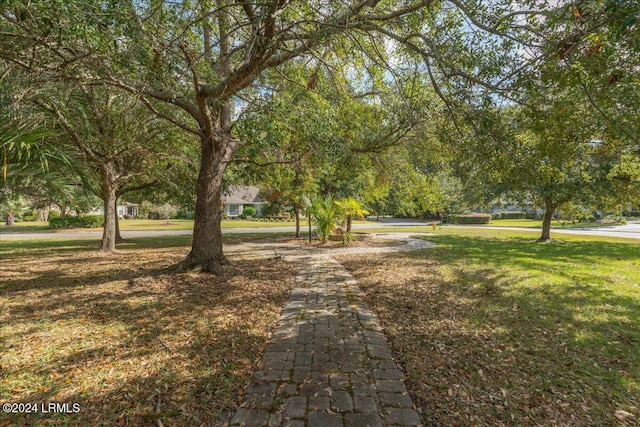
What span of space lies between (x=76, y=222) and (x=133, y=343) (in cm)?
3260

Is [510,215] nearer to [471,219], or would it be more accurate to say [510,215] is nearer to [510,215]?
[510,215]

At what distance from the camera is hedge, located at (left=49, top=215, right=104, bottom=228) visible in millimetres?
28203

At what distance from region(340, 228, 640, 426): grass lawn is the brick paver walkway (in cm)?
28

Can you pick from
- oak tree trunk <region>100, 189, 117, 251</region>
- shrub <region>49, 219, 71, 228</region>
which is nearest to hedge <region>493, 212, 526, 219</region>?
oak tree trunk <region>100, 189, 117, 251</region>

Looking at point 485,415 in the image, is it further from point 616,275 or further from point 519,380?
point 616,275

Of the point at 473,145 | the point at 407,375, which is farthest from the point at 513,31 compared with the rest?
the point at 407,375

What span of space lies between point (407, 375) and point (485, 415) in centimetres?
78

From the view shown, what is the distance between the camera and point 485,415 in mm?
2641

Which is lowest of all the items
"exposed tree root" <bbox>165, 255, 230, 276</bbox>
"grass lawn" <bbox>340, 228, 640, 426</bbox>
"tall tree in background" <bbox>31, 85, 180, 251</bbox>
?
"grass lawn" <bbox>340, 228, 640, 426</bbox>

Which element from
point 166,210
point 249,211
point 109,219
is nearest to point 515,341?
point 109,219

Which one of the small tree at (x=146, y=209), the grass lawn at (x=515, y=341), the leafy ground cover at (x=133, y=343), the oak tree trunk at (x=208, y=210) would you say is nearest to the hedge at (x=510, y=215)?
the grass lawn at (x=515, y=341)

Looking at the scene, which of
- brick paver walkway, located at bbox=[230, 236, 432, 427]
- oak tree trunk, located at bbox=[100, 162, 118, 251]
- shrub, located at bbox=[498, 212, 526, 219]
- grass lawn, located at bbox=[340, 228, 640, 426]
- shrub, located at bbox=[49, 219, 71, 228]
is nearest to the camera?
brick paver walkway, located at bbox=[230, 236, 432, 427]

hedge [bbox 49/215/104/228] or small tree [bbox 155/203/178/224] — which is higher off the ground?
small tree [bbox 155/203/178/224]

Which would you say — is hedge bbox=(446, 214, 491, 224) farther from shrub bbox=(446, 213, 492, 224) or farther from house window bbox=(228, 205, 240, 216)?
house window bbox=(228, 205, 240, 216)
